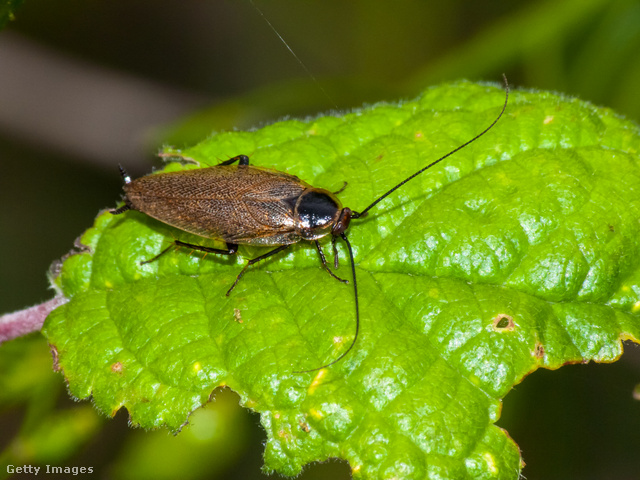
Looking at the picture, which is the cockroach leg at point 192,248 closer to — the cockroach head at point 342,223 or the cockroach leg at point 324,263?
the cockroach leg at point 324,263

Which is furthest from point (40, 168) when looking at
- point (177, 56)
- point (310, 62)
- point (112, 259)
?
point (112, 259)

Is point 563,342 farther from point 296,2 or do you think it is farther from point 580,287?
point 296,2

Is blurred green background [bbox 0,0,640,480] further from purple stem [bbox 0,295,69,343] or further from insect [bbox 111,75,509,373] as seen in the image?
insect [bbox 111,75,509,373]

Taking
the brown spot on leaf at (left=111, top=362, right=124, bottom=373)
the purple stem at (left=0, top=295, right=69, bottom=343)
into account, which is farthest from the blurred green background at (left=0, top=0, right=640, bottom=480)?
the brown spot on leaf at (left=111, top=362, right=124, bottom=373)

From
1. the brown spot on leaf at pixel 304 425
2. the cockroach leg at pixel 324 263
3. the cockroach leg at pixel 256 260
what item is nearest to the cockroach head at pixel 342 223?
the cockroach leg at pixel 324 263

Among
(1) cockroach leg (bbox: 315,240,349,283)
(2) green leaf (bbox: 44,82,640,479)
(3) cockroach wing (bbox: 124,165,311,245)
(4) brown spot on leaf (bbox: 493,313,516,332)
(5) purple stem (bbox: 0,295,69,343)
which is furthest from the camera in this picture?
(3) cockroach wing (bbox: 124,165,311,245)

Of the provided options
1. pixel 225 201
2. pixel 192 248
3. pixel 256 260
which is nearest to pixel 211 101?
pixel 225 201

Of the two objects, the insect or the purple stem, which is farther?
the insect
